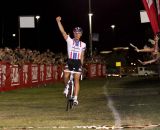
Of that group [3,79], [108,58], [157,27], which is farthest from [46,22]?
[157,27]

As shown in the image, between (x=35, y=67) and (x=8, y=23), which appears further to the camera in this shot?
(x=8, y=23)

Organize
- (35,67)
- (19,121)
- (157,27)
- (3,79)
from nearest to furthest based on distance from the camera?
(19,121) → (157,27) → (3,79) → (35,67)

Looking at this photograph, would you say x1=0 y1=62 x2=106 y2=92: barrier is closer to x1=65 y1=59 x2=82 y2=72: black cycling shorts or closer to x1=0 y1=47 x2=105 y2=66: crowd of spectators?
x1=0 y1=47 x2=105 y2=66: crowd of spectators

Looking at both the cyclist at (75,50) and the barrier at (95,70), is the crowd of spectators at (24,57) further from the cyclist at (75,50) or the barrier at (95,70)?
the cyclist at (75,50)

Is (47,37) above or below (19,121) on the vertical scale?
above

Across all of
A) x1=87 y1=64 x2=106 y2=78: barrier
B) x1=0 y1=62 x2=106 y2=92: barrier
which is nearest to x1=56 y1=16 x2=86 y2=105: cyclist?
x1=0 y1=62 x2=106 y2=92: barrier

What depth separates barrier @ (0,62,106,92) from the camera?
28828 mm

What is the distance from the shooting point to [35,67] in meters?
36.0

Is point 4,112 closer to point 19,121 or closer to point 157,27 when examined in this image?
point 19,121

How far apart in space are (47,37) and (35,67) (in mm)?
64450

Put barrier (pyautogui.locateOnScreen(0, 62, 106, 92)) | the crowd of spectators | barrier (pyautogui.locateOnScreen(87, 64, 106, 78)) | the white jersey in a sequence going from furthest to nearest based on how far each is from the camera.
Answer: barrier (pyautogui.locateOnScreen(87, 64, 106, 78))
the crowd of spectators
barrier (pyautogui.locateOnScreen(0, 62, 106, 92))
the white jersey

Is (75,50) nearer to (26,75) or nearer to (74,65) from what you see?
(74,65)

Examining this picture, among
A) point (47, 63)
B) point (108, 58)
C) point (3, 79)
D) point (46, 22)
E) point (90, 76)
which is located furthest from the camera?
point (46, 22)

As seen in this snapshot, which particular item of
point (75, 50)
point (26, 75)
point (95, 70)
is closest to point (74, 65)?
point (75, 50)
